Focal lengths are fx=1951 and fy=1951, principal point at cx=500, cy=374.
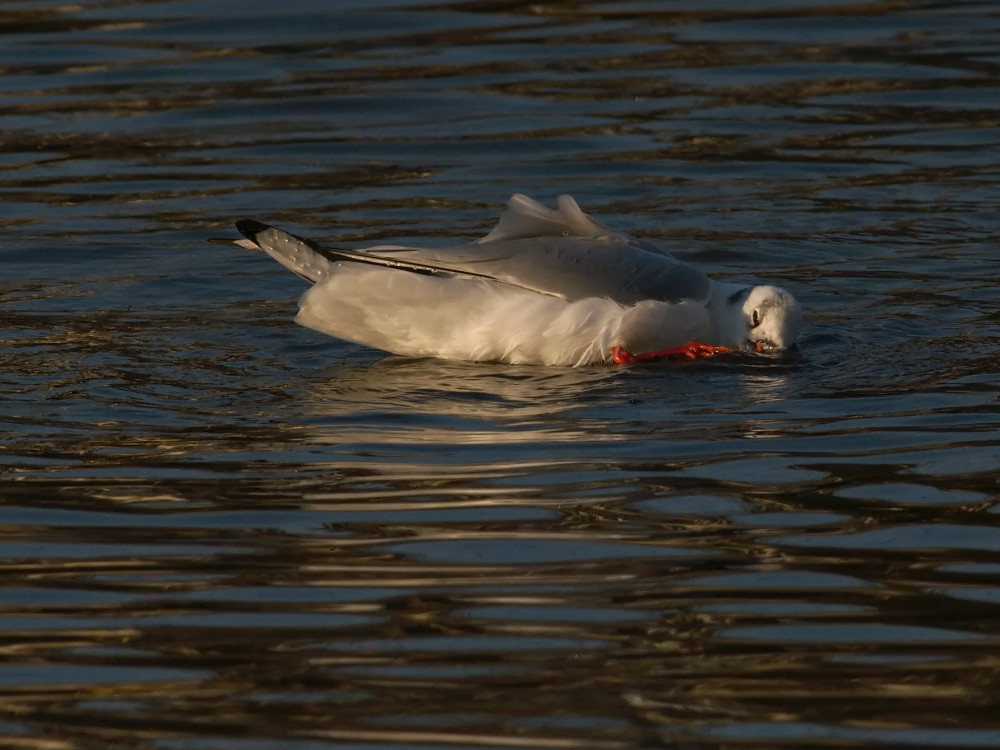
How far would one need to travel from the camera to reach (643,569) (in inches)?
230

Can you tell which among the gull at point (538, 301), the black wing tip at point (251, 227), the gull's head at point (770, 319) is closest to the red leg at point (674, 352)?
the gull at point (538, 301)

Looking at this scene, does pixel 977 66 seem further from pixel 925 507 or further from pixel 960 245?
pixel 925 507

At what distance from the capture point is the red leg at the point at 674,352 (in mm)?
8797

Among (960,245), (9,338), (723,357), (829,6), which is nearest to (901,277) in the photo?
(960,245)

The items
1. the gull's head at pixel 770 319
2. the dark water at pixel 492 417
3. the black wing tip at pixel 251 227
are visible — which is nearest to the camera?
the dark water at pixel 492 417

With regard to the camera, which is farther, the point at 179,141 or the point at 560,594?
the point at 179,141

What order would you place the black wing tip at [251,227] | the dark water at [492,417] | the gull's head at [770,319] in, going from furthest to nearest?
the black wing tip at [251,227], the gull's head at [770,319], the dark water at [492,417]

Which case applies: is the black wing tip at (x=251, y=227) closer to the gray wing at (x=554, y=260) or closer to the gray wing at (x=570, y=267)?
the gray wing at (x=554, y=260)

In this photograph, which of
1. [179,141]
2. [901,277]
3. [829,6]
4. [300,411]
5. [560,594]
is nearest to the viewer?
[560,594]

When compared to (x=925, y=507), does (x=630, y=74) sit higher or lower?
higher

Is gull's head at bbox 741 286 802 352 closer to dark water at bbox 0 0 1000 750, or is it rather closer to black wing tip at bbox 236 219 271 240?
dark water at bbox 0 0 1000 750

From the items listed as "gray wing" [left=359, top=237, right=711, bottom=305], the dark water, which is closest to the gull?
"gray wing" [left=359, top=237, right=711, bottom=305]

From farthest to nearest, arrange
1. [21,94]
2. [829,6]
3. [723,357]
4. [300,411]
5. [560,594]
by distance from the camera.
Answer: [829,6], [21,94], [723,357], [300,411], [560,594]

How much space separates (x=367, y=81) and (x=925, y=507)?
909 centimetres
